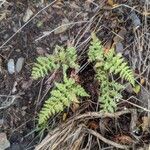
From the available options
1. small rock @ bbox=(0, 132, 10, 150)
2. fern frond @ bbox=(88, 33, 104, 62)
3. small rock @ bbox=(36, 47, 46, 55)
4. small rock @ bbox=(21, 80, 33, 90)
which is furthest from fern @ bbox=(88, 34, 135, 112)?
small rock @ bbox=(0, 132, 10, 150)

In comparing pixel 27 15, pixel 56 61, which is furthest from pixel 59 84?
pixel 27 15

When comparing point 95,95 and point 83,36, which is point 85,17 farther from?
point 95,95

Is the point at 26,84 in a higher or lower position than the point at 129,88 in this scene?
higher

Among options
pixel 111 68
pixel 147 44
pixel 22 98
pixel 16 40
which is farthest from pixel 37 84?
pixel 147 44

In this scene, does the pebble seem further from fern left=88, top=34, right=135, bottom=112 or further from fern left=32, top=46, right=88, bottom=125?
fern left=88, top=34, right=135, bottom=112

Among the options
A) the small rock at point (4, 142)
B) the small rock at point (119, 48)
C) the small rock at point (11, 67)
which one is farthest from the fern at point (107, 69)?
the small rock at point (4, 142)

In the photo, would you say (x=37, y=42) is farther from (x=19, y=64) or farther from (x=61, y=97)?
(x=61, y=97)
